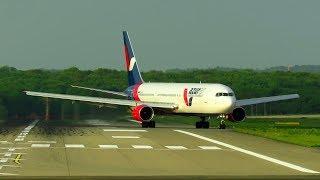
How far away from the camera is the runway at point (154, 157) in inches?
1100

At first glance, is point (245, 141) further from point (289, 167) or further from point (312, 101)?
point (312, 101)

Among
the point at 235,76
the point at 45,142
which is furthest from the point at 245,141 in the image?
the point at 235,76

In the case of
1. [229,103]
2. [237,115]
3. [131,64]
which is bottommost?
[237,115]

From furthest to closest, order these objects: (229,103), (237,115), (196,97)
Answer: (237,115), (196,97), (229,103)

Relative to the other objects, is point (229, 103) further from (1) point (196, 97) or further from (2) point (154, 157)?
(2) point (154, 157)

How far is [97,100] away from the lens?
7306 cm

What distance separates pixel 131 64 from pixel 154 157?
5366 cm

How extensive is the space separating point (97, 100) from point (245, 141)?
2826 centimetres

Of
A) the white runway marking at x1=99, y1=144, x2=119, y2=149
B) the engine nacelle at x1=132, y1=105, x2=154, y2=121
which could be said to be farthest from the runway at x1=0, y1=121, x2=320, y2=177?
the engine nacelle at x1=132, y1=105, x2=154, y2=121

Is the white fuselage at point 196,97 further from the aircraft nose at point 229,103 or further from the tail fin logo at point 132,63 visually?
the tail fin logo at point 132,63

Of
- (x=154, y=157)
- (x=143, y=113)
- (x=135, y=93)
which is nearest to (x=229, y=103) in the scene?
(x=143, y=113)

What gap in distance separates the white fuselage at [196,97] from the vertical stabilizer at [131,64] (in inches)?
374

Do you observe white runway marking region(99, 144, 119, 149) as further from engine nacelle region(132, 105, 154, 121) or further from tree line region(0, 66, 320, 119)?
tree line region(0, 66, 320, 119)

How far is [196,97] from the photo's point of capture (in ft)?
224
